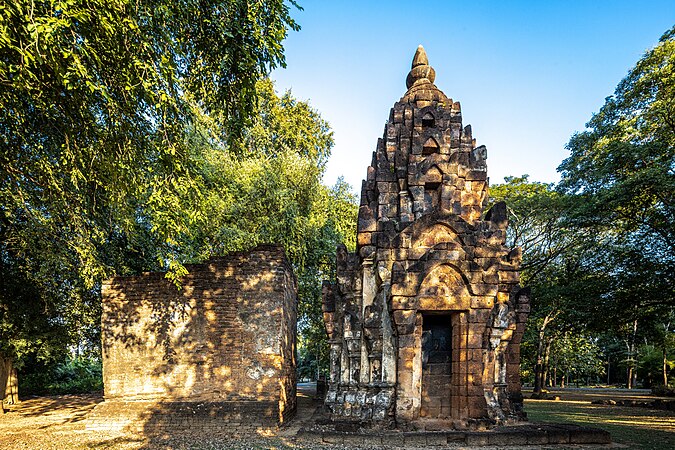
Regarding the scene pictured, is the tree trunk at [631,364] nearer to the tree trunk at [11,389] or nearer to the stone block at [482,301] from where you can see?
the stone block at [482,301]

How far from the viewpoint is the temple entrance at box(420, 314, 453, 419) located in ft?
27.3

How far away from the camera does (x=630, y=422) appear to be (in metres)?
11.1

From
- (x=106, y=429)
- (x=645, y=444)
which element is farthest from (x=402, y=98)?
(x=106, y=429)

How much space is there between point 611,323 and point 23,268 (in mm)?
19996

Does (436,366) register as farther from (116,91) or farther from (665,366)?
(665,366)

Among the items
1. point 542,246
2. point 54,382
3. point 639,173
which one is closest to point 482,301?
point 639,173

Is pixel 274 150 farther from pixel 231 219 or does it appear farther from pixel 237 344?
pixel 237 344

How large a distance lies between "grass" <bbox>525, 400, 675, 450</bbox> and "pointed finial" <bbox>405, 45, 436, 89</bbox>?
9891mm

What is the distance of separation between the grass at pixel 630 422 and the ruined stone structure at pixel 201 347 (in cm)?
773

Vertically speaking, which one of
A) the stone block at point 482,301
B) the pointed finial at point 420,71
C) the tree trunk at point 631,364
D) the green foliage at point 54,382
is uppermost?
the pointed finial at point 420,71

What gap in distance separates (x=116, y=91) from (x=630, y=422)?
15147mm

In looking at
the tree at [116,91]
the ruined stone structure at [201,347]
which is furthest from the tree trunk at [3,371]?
the tree at [116,91]

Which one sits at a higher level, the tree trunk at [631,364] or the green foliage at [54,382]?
the green foliage at [54,382]

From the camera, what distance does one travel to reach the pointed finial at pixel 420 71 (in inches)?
439
